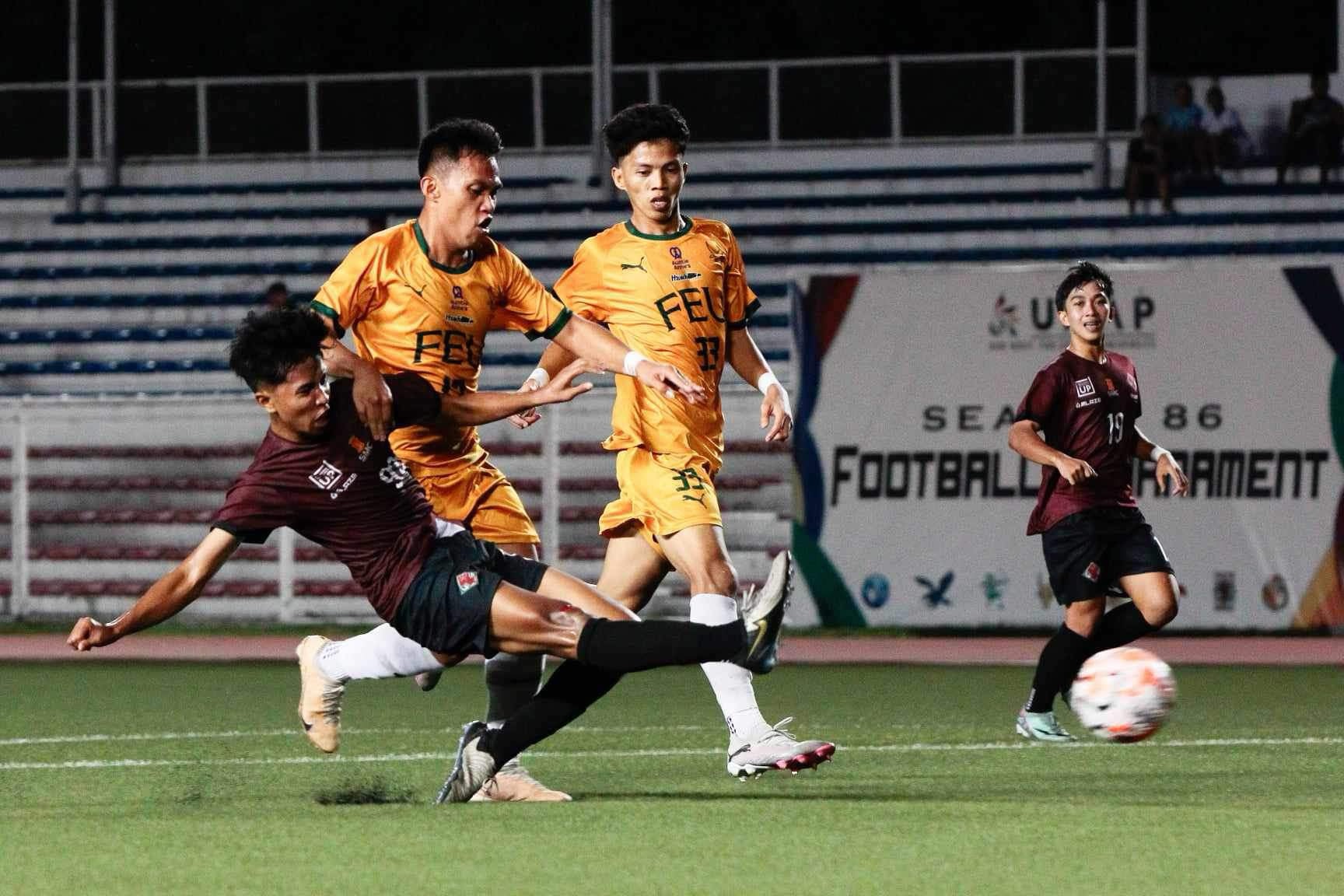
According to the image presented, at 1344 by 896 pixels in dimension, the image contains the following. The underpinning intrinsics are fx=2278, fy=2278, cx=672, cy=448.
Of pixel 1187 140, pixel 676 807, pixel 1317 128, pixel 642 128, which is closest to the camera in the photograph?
pixel 676 807

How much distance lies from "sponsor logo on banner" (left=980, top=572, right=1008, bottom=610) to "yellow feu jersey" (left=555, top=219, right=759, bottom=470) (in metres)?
7.80

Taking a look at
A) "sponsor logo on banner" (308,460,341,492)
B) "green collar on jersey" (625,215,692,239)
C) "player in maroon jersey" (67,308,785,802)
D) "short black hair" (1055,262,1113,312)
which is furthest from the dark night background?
"sponsor logo on banner" (308,460,341,492)

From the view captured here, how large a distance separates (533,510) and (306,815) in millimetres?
10766

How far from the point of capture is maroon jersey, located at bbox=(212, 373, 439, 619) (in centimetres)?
670

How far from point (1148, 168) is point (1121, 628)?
48.9ft

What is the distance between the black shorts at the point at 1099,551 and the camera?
30.2ft

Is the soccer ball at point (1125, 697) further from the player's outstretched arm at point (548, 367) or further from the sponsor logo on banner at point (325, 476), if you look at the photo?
the sponsor logo on banner at point (325, 476)

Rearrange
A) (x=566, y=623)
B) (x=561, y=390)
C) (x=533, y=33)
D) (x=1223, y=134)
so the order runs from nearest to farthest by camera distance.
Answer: (x=566, y=623) → (x=561, y=390) → (x=1223, y=134) → (x=533, y=33)

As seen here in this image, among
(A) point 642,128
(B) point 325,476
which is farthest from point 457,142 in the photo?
(B) point 325,476

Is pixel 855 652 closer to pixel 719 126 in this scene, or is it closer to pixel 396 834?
pixel 396 834

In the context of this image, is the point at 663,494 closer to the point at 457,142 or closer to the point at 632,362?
the point at 632,362

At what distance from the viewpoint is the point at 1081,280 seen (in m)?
9.25

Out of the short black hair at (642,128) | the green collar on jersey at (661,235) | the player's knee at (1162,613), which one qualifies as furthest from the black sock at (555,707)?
the player's knee at (1162,613)

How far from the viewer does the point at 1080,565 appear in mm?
9219
